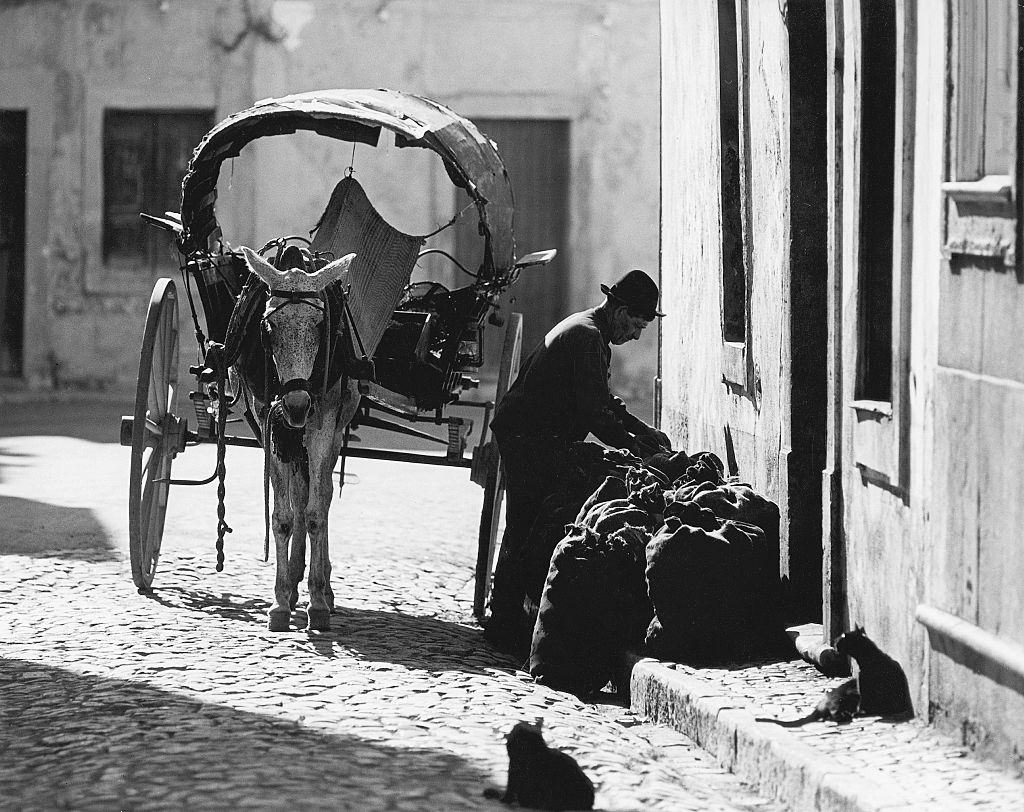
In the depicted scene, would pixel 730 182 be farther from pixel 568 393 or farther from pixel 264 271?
pixel 264 271

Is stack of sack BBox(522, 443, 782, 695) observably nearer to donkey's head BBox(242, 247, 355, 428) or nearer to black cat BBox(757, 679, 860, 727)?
black cat BBox(757, 679, 860, 727)

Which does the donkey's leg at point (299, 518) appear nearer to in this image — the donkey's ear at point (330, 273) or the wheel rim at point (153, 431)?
the wheel rim at point (153, 431)

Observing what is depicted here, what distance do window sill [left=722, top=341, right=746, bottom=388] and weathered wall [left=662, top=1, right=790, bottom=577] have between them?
0.5 inches

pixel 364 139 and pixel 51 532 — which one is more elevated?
pixel 364 139

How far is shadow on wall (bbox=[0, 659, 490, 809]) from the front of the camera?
5062 mm

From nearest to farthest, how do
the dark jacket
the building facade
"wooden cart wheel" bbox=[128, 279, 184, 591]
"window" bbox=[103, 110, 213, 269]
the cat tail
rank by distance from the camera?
the building facade < the cat tail < the dark jacket < "wooden cart wheel" bbox=[128, 279, 184, 591] < "window" bbox=[103, 110, 213, 269]

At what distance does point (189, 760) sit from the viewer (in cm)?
547

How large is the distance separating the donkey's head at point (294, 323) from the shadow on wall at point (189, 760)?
1.64 m

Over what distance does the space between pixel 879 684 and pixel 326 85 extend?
17.0 m

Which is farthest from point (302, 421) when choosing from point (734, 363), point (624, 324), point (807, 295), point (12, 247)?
point (12, 247)

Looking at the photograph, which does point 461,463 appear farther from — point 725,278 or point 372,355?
point 725,278

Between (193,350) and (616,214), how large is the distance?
5577mm

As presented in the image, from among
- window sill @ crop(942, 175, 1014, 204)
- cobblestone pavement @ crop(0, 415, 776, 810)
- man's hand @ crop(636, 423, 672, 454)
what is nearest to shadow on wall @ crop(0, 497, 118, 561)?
cobblestone pavement @ crop(0, 415, 776, 810)

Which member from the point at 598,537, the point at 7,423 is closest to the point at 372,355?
the point at 598,537
